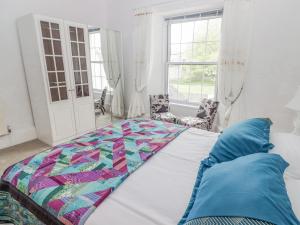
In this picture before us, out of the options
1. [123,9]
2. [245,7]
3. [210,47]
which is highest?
[123,9]

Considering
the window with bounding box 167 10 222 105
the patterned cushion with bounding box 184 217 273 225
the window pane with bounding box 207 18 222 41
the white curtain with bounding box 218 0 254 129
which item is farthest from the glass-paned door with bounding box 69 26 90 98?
the patterned cushion with bounding box 184 217 273 225

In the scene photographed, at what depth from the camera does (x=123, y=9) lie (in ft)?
12.7

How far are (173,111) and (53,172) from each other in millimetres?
2881

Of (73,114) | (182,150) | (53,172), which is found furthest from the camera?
(73,114)

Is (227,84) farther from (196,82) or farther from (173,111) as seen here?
(173,111)

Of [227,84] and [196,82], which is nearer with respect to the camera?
[227,84]

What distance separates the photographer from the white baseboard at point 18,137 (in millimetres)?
2980

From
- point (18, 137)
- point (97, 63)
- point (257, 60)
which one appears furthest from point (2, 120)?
point (257, 60)

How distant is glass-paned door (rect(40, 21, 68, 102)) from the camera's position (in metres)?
2.79

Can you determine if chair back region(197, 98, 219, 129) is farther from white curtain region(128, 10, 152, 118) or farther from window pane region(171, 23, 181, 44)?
window pane region(171, 23, 181, 44)

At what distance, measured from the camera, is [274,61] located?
2562mm

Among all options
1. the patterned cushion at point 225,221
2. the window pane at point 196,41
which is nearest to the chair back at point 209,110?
the window pane at point 196,41

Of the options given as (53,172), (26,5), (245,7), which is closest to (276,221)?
(53,172)

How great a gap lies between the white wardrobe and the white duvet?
7.26 ft
